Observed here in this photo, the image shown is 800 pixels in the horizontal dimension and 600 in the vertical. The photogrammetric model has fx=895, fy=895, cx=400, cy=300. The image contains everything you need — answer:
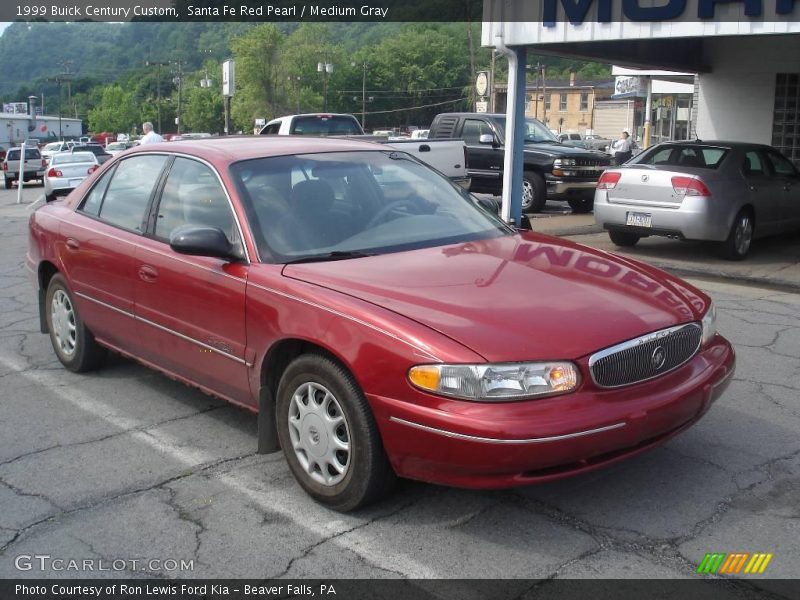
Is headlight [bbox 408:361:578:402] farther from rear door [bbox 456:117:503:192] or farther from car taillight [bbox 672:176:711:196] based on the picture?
rear door [bbox 456:117:503:192]

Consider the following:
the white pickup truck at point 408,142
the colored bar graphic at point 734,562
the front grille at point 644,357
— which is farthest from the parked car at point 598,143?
the colored bar graphic at point 734,562

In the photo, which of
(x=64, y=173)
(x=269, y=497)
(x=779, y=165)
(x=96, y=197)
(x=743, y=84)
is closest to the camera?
(x=269, y=497)

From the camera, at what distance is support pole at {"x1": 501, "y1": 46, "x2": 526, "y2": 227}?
1199 centimetres

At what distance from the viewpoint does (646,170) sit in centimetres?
1092

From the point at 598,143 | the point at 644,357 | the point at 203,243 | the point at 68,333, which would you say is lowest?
the point at 68,333

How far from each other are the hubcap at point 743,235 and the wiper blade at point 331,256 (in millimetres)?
7701

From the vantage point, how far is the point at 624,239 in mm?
12016

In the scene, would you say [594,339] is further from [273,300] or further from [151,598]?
[151,598]

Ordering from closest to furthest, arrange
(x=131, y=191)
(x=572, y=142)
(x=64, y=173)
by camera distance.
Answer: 1. (x=131, y=191)
2. (x=64, y=173)
3. (x=572, y=142)

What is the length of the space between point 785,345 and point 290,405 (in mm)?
4344

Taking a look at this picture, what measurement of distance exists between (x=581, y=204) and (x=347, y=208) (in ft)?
42.0

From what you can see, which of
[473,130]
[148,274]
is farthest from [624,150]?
[148,274]

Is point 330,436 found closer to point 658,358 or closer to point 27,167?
point 658,358

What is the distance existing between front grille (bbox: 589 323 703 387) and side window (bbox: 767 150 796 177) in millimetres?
8629
